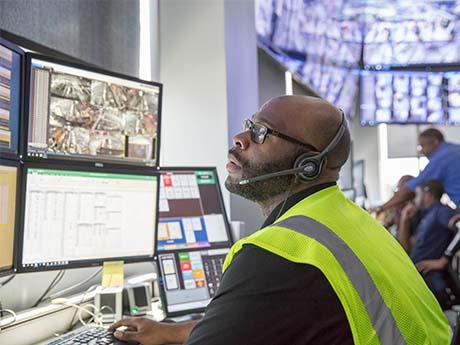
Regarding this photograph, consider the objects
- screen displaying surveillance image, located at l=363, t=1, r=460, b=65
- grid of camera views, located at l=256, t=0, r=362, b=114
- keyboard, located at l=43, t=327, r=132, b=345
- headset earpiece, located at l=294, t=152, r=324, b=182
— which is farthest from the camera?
screen displaying surveillance image, located at l=363, t=1, r=460, b=65

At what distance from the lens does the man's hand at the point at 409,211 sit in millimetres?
4273

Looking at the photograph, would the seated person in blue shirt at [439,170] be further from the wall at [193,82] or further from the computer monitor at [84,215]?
the computer monitor at [84,215]

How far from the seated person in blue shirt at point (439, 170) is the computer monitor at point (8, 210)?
3.06 m

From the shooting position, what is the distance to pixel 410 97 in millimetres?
6156

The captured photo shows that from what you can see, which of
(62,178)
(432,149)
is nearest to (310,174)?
(62,178)

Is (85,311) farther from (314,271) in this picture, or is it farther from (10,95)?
(314,271)

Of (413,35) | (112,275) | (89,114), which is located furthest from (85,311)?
(413,35)

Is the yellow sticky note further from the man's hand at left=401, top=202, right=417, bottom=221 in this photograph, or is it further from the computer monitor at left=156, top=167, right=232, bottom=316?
the man's hand at left=401, top=202, right=417, bottom=221

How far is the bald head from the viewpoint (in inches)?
44.8

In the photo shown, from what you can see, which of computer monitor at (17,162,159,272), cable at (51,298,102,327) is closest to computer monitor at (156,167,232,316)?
computer monitor at (17,162,159,272)

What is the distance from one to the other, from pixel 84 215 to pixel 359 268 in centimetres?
88

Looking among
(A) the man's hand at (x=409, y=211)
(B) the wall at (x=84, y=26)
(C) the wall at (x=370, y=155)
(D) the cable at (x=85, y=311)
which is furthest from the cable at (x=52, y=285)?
(C) the wall at (x=370, y=155)

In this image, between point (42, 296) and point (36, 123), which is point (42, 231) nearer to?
point (36, 123)

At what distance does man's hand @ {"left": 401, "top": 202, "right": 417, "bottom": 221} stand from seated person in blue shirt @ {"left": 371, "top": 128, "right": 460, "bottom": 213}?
0.09 meters
